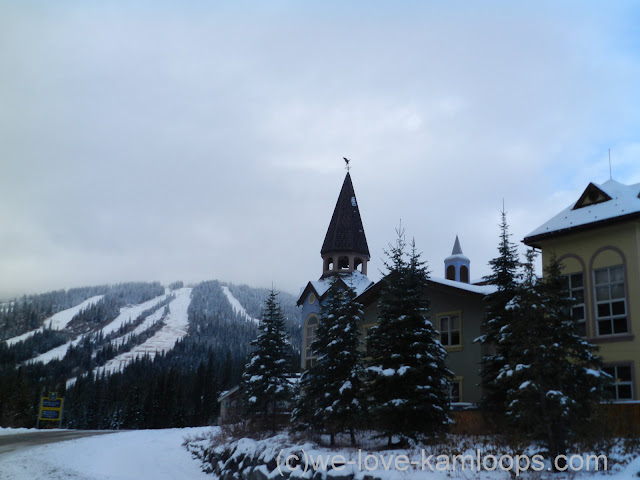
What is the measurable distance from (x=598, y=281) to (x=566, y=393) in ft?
31.1

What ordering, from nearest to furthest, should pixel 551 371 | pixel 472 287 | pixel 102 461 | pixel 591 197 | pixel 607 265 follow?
pixel 551 371
pixel 607 265
pixel 591 197
pixel 102 461
pixel 472 287

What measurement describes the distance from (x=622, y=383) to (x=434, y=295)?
10059 millimetres

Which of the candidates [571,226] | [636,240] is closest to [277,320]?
[571,226]

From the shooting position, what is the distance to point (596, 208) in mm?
23047

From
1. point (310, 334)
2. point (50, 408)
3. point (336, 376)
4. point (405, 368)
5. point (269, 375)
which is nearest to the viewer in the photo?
point (405, 368)

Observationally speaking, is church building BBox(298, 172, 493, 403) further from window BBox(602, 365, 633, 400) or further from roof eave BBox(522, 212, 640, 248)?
window BBox(602, 365, 633, 400)

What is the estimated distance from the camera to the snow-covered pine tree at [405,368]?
62.5ft

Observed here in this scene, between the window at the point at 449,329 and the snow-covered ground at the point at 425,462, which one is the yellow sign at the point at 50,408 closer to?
the snow-covered ground at the point at 425,462

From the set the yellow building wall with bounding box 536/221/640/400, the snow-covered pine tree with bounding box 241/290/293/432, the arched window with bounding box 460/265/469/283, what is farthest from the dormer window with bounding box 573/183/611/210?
the arched window with bounding box 460/265/469/283

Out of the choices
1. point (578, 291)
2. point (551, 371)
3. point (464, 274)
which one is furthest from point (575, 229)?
point (464, 274)

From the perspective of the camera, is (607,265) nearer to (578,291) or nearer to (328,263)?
(578,291)

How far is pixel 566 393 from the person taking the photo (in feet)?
47.7

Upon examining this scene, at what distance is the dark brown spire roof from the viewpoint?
41.1 meters

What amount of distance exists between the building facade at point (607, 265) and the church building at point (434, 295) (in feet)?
11.9
